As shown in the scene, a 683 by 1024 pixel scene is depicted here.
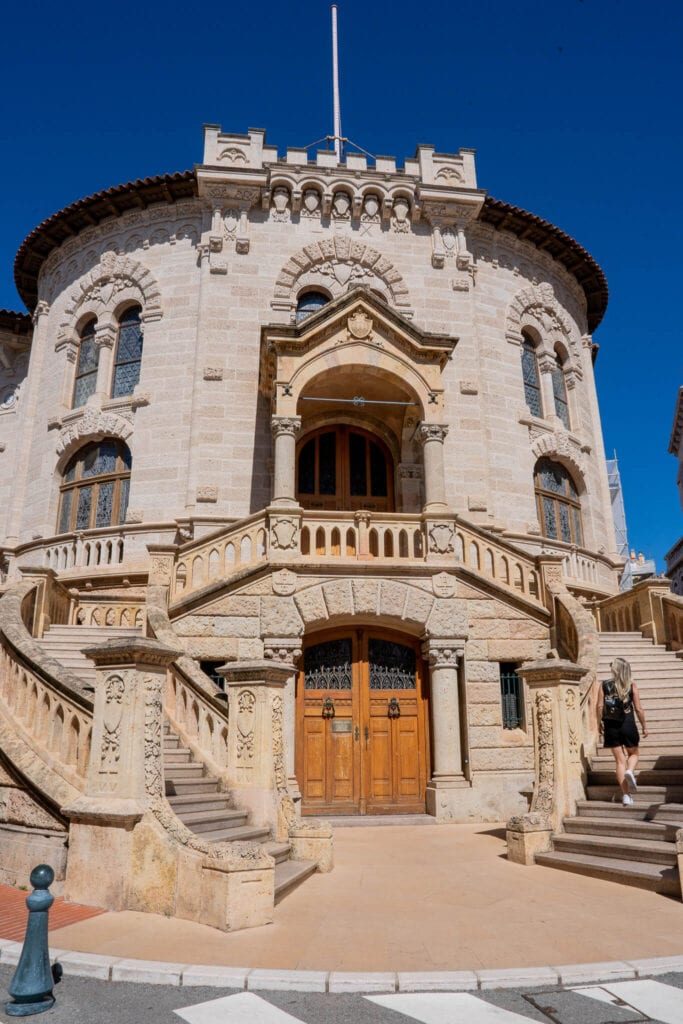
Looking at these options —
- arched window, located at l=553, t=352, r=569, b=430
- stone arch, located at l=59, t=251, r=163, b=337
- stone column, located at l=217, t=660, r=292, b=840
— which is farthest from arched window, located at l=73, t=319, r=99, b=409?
stone column, located at l=217, t=660, r=292, b=840

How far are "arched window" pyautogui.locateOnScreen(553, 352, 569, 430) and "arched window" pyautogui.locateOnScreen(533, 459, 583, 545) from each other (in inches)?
70.4

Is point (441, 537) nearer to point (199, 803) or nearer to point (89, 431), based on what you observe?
point (199, 803)

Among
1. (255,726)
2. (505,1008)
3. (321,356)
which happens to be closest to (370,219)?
(321,356)

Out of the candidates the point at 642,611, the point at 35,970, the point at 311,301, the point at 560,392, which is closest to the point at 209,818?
the point at 35,970

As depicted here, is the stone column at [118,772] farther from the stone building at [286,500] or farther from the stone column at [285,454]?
the stone column at [285,454]

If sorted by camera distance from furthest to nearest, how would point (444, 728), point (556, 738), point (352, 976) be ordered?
point (444, 728) < point (556, 738) < point (352, 976)

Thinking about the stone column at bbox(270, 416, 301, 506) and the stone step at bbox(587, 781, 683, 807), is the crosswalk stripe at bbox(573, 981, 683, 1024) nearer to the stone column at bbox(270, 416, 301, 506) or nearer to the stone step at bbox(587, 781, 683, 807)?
the stone step at bbox(587, 781, 683, 807)

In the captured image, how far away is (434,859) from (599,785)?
249 centimetres

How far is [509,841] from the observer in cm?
904

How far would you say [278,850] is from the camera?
8102 millimetres

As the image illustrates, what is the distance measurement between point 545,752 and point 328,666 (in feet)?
17.1

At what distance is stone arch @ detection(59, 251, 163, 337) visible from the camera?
20047mm

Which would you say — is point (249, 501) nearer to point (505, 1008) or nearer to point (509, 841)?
point (509, 841)

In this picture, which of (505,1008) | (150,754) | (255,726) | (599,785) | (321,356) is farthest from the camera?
(321,356)
